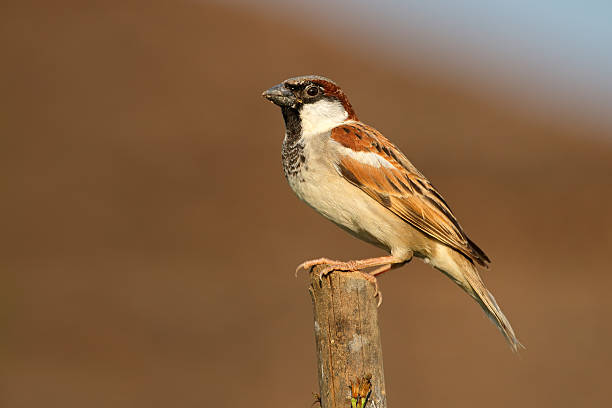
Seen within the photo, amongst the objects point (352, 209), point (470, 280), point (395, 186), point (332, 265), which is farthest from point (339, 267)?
point (470, 280)

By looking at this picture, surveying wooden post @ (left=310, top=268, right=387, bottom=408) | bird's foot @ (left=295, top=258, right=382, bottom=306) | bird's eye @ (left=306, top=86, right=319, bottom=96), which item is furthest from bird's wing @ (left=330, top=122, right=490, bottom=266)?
wooden post @ (left=310, top=268, right=387, bottom=408)

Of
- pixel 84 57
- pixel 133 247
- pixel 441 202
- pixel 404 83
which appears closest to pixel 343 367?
pixel 441 202

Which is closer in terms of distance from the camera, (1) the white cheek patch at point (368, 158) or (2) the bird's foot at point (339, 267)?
(2) the bird's foot at point (339, 267)

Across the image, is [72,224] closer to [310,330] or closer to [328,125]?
[310,330]

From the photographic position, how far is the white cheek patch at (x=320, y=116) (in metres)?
5.08

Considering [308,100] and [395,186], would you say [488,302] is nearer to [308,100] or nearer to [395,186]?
[395,186]

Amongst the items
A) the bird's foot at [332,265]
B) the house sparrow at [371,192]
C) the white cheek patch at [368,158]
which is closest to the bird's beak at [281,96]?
the house sparrow at [371,192]

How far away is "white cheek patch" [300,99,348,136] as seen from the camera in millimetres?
5078

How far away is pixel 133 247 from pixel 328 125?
27.3ft

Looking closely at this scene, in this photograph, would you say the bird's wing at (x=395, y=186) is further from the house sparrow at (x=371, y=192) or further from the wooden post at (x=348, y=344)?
the wooden post at (x=348, y=344)

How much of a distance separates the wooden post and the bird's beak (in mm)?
1659

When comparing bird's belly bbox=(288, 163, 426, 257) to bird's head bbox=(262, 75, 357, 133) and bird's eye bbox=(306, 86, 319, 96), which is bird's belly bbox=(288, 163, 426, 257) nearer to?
bird's head bbox=(262, 75, 357, 133)

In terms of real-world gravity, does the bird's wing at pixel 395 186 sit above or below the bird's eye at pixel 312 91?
below

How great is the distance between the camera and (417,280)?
524 inches
